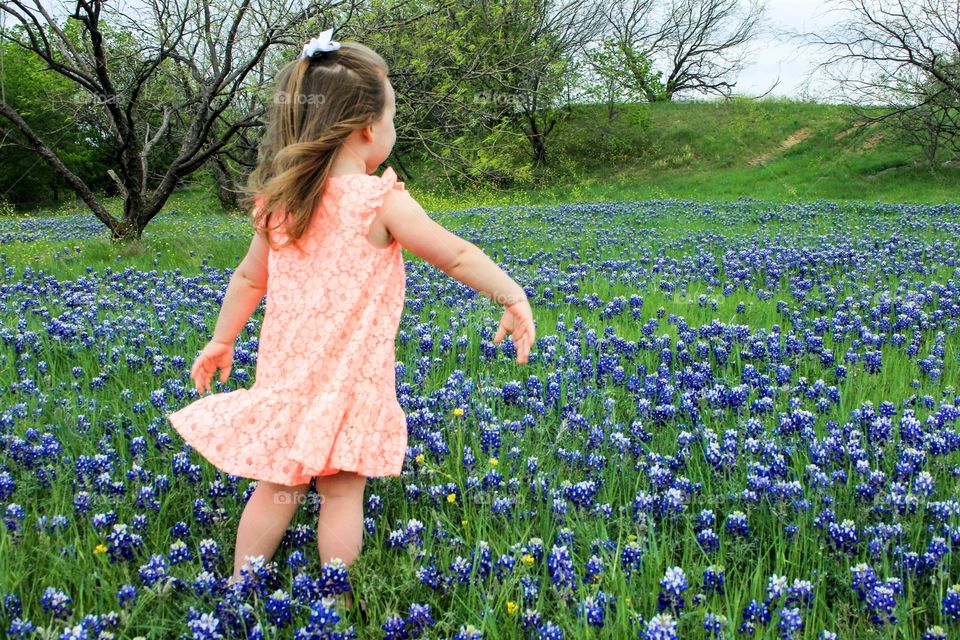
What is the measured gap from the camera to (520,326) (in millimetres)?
2795

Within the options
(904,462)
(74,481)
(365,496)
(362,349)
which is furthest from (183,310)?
(904,462)

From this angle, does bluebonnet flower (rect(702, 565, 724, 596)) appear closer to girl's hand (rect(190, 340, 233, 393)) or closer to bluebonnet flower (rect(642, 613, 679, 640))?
bluebonnet flower (rect(642, 613, 679, 640))

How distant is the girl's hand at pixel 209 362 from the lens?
3.16 m

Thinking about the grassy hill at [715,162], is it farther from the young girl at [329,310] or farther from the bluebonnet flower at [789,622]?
the bluebonnet flower at [789,622]

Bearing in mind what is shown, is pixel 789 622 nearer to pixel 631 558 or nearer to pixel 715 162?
pixel 631 558

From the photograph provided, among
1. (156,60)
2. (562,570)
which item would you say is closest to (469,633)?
(562,570)

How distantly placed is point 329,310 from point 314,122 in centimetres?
72

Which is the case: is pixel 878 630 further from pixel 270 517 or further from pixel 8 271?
pixel 8 271

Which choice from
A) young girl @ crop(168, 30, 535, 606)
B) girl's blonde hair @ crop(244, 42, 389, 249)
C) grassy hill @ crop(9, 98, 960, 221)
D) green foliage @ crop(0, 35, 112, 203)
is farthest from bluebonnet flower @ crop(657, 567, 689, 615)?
green foliage @ crop(0, 35, 112, 203)

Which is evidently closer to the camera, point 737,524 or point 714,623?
point 714,623

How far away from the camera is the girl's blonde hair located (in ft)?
8.98

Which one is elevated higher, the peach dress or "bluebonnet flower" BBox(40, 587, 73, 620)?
the peach dress

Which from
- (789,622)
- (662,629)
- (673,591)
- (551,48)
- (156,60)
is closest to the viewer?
(662,629)

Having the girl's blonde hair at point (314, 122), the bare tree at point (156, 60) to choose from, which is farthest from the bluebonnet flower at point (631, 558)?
the bare tree at point (156, 60)
